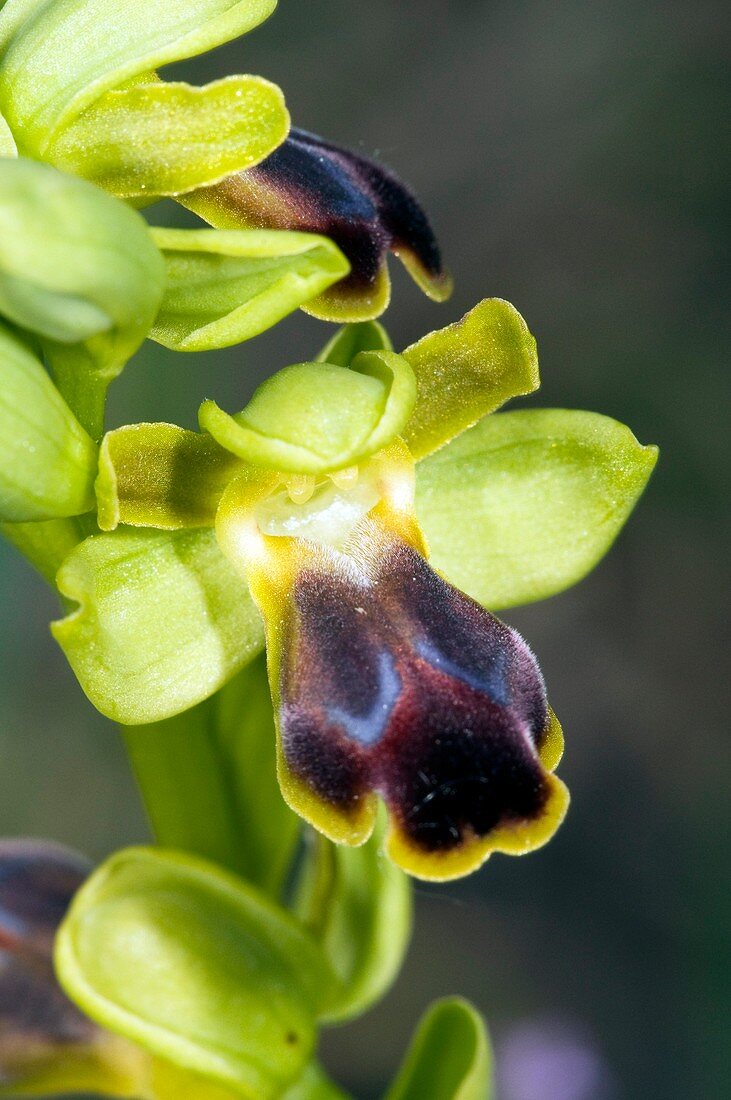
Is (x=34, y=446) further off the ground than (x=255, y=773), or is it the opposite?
(x=34, y=446)

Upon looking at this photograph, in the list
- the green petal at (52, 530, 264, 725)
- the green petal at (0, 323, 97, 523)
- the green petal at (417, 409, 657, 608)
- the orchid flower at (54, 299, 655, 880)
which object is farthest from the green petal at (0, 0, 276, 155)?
the green petal at (417, 409, 657, 608)

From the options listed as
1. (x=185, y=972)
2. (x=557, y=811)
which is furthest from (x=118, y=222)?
(x=185, y=972)

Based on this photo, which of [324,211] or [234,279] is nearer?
[234,279]

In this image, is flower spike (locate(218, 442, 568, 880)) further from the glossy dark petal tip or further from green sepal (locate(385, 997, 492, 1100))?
the glossy dark petal tip

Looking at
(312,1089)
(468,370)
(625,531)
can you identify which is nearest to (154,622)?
(468,370)

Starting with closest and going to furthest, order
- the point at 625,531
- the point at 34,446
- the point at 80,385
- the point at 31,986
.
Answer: the point at 34,446, the point at 80,385, the point at 31,986, the point at 625,531

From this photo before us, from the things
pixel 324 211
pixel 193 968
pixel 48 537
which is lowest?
pixel 193 968

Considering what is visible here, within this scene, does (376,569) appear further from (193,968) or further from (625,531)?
(625,531)
